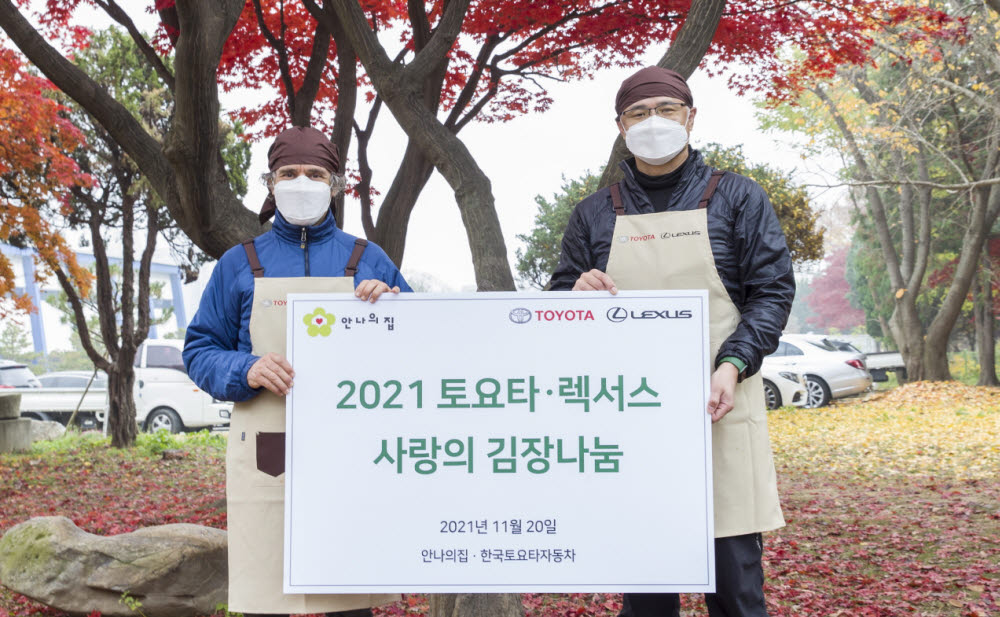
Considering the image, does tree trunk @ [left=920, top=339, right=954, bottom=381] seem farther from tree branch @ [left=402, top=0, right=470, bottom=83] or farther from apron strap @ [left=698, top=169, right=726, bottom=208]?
apron strap @ [left=698, top=169, right=726, bottom=208]

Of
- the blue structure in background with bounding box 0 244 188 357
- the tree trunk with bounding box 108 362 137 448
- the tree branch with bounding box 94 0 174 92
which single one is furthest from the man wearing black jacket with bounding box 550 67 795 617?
the blue structure in background with bounding box 0 244 188 357

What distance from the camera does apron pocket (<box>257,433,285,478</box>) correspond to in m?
2.39

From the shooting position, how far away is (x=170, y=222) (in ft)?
42.4

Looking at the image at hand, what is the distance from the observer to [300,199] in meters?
2.52

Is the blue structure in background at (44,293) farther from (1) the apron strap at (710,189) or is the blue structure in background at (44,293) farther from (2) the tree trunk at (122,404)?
(1) the apron strap at (710,189)

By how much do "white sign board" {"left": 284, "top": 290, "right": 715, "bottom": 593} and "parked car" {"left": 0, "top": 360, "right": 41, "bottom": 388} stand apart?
61.1ft

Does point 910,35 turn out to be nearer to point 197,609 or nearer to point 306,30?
point 306,30

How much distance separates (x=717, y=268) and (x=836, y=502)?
225 inches

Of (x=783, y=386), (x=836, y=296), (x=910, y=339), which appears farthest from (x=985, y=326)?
(x=836, y=296)

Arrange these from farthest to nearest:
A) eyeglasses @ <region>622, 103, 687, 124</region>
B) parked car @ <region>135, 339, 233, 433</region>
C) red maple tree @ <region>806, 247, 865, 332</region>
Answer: red maple tree @ <region>806, 247, 865, 332</region> → parked car @ <region>135, 339, 233, 433</region> → eyeglasses @ <region>622, 103, 687, 124</region>

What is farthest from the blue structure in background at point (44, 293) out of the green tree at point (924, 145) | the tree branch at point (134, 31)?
the tree branch at point (134, 31)

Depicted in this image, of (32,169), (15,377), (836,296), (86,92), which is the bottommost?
(15,377)

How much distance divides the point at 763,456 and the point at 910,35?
A: 11.5 metres

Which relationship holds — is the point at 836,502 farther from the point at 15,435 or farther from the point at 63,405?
the point at 63,405
